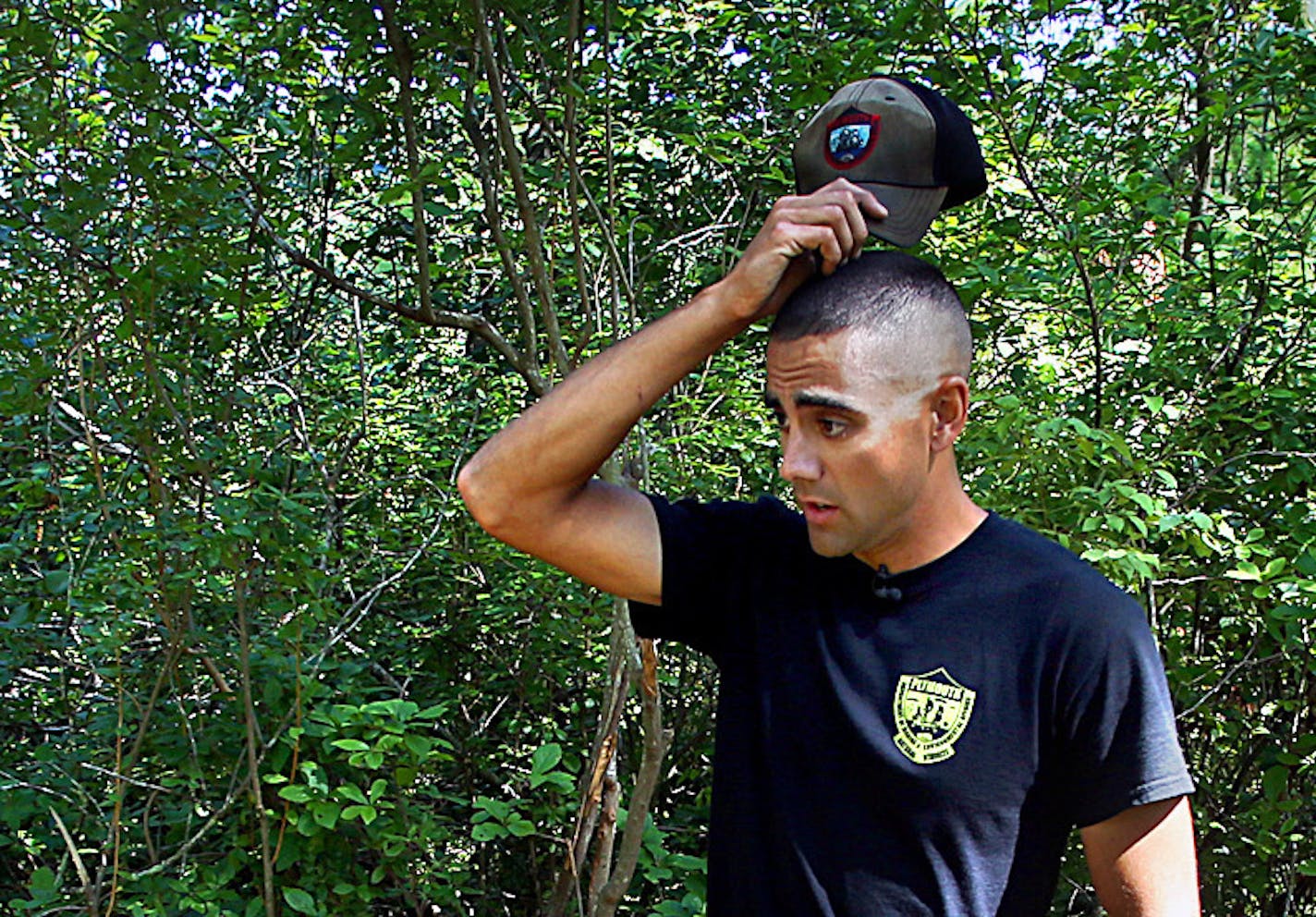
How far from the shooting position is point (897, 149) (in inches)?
75.4

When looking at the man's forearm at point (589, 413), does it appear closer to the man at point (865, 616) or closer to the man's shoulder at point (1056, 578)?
the man at point (865, 616)

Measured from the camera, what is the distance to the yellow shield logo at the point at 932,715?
174cm

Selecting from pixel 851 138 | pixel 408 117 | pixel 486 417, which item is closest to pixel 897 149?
pixel 851 138

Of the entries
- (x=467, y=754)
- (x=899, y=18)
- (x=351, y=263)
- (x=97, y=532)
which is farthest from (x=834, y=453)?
(x=351, y=263)

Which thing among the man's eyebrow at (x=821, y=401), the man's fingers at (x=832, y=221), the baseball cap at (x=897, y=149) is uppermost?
the baseball cap at (x=897, y=149)

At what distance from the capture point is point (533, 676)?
4.68 m

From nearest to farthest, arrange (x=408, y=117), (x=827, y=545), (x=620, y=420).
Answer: (x=827, y=545) → (x=620, y=420) → (x=408, y=117)

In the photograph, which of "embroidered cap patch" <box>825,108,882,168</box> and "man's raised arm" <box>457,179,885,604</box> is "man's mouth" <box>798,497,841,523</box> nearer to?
"man's raised arm" <box>457,179,885,604</box>

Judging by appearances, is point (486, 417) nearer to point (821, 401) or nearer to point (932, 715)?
point (821, 401)

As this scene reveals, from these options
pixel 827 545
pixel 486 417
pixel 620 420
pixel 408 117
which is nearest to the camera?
pixel 827 545

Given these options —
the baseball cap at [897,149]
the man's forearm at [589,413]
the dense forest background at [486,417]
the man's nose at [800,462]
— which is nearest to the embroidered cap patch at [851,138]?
the baseball cap at [897,149]

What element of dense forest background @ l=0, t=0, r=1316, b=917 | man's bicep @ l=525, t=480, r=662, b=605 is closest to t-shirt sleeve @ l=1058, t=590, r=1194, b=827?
man's bicep @ l=525, t=480, r=662, b=605

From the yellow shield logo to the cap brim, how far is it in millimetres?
564

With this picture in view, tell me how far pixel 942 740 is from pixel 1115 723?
0.20 meters
